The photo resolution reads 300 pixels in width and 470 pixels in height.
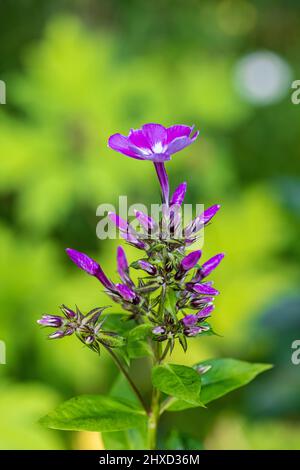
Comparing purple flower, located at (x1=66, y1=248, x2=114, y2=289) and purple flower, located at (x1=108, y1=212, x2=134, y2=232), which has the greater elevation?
purple flower, located at (x1=108, y1=212, x2=134, y2=232)

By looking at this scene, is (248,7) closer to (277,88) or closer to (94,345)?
(277,88)

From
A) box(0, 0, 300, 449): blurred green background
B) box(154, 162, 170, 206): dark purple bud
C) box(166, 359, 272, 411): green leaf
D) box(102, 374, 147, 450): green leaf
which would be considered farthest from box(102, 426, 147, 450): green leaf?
box(0, 0, 300, 449): blurred green background

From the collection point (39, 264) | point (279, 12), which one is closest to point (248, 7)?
point (279, 12)

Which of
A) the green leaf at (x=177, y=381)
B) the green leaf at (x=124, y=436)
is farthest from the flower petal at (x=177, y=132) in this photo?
the green leaf at (x=124, y=436)

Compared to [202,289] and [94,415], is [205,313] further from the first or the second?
[94,415]

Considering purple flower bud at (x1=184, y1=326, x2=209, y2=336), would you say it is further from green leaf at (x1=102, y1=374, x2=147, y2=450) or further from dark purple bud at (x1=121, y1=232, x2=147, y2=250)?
green leaf at (x1=102, y1=374, x2=147, y2=450)

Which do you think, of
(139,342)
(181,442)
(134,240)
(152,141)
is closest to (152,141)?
(152,141)
